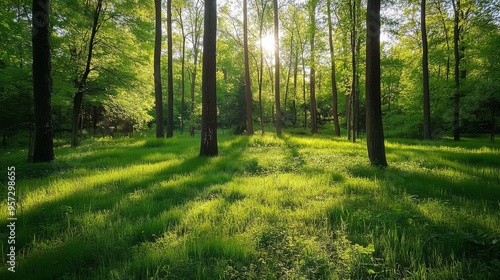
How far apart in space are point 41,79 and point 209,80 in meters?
5.15

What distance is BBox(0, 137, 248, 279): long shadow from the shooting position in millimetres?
2637

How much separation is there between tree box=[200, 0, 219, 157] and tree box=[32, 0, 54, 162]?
15.7ft

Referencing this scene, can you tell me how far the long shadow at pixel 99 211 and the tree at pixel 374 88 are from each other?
4.70 m

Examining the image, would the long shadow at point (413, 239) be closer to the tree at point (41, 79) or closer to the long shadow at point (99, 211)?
the long shadow at point (99, 211)

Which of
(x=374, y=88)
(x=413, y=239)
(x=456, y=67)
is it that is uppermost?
(x=456, y=67)

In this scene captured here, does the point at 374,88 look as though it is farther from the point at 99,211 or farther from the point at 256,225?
the point at 99,211

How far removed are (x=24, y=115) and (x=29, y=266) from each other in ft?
31.7

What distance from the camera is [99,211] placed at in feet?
13.2

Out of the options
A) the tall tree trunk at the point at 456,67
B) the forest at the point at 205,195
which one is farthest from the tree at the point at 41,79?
the tall tree trunk at the point at 456,67

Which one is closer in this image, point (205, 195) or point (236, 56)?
point (205, 195)

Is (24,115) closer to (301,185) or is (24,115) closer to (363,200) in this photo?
(301,185)

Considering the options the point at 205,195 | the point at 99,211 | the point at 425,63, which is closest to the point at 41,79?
the point at 99,211

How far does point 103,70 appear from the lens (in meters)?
13.5

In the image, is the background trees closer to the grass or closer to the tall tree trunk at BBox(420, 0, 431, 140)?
the tall tree trunk at BBox(420, 0, 431, 140)
